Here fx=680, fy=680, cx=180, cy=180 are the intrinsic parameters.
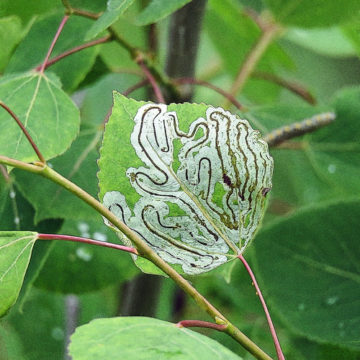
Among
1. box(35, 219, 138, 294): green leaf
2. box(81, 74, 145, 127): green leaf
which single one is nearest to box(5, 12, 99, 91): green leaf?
box(35, 219, 138, 294): green leaf

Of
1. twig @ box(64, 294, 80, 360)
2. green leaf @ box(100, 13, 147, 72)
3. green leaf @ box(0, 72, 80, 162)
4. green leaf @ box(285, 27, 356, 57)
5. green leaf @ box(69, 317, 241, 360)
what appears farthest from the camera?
green leaf @ box(285, 27, 356, 57)

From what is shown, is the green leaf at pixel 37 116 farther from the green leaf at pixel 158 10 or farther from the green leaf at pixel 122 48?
the green leaf at pixel 122 48

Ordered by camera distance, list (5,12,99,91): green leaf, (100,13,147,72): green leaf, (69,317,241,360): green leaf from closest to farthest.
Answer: (69,317,241,360): green leaf, (5,12,99,91): green leaf, (100,13,147,72): green leaf

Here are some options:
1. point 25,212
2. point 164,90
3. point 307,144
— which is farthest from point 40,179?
point 307,144

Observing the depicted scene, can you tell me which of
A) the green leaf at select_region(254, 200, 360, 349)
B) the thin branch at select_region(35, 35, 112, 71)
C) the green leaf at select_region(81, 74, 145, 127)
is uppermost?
the thin branch at select_region(35, 35, 112, 71)

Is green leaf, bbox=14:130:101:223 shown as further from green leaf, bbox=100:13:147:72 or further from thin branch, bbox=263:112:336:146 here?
green leaf, bbox=100:13:147:72

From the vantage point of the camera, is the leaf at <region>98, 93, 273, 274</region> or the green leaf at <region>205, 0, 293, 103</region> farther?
the green leaf at <region>205, 0, 293, 103</region>

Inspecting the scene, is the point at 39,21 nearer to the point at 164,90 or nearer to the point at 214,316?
the point at 164,90
